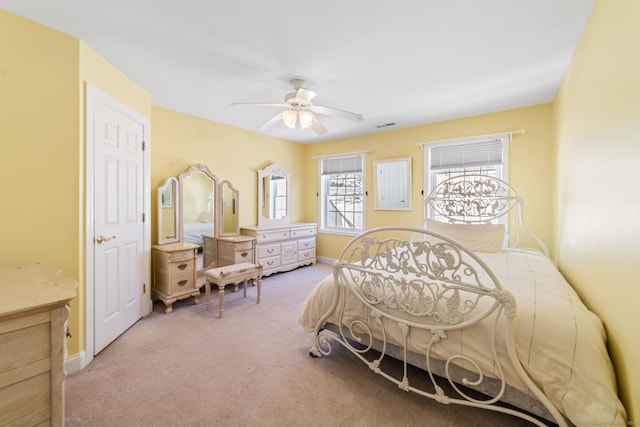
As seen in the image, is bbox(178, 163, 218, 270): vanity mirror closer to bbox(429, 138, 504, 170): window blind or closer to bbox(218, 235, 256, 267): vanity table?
bbox(218, 235, 256, 267): vanity table

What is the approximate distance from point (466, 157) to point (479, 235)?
4.53ft

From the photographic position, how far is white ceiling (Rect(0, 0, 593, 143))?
5.51 ft

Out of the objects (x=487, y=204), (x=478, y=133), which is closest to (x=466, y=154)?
(x=478, y=133)

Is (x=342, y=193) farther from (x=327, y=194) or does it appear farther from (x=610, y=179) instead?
(x=610, y=179)

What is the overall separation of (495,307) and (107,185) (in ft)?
9.70

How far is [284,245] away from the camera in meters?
4.50

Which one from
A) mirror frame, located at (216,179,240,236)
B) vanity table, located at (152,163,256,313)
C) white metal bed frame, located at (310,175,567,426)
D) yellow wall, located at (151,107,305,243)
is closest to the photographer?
white metal bed frame, located at (310,175,567,426)

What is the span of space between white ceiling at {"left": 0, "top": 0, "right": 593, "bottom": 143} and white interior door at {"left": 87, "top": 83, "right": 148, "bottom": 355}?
0.55m

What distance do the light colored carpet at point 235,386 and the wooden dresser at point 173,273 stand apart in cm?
43

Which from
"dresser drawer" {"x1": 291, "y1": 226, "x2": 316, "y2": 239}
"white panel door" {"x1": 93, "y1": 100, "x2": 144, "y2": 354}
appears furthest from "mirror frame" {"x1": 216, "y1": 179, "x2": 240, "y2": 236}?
"white panel door" {"x1": 93, "y1": 100, "x2": 144, "y2": 354}

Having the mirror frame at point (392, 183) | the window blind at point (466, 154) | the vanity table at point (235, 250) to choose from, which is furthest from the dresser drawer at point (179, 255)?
the window blind at point (466, 154)

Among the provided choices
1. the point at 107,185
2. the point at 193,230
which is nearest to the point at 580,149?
the point at 107,185

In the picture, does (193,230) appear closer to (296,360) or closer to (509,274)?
(296,360)

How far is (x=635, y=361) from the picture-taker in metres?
1.03
